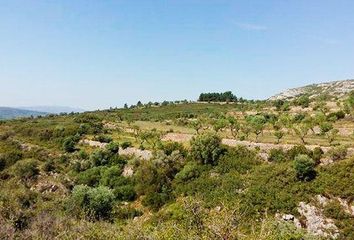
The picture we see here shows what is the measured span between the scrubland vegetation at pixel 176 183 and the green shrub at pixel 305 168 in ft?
0.31

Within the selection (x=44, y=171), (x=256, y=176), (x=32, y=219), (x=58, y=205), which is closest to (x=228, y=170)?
(x=256, y=176)

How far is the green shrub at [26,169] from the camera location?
93.2 metres

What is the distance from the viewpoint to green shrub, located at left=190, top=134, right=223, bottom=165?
82.8 m

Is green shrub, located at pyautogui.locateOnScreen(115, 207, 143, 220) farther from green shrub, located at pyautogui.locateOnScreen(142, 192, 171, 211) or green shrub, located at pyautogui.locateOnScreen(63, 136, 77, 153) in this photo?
green shrub, located at pyautogui.locateOnScreen(63, 136, 77, 153)

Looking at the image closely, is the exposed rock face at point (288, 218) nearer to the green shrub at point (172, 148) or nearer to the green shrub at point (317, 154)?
the green shrub at point (317, 154)

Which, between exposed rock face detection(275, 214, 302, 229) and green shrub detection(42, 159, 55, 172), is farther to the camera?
green shrub detection(42, 159, 55, 172)

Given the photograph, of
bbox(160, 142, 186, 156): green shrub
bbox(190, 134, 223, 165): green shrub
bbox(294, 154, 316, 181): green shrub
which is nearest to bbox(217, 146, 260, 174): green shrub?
bbox(190, 134, 223, 165): green shrub

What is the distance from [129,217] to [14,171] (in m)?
38.0

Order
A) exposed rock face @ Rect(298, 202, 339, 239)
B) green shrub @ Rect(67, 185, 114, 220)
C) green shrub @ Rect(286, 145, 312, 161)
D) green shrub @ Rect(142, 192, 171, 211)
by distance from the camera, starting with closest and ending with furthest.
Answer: exposed rock face @ Rect(298, 202, 339, 239) < green shrub @ Rect(67, 185, 114, 220) < green shrub @ Rect(286, 145, 312, 161) < green shrub @ Rect(142, 192, 171, 211)

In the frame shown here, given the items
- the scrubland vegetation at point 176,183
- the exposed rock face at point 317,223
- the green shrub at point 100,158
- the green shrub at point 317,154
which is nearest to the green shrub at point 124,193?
the scrubland vegetation at point 176,183

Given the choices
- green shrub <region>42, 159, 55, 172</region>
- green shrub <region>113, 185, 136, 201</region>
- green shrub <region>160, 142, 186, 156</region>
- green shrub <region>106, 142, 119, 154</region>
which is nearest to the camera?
green shrub <region>113, 185, 136, 201</region>

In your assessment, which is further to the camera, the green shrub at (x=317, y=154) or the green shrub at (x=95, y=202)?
the green shrub at (x=317, y=154)

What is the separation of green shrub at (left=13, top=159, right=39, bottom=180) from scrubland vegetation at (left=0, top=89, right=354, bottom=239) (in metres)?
0.23

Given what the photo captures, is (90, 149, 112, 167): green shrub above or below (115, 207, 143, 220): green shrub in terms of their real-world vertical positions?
above
